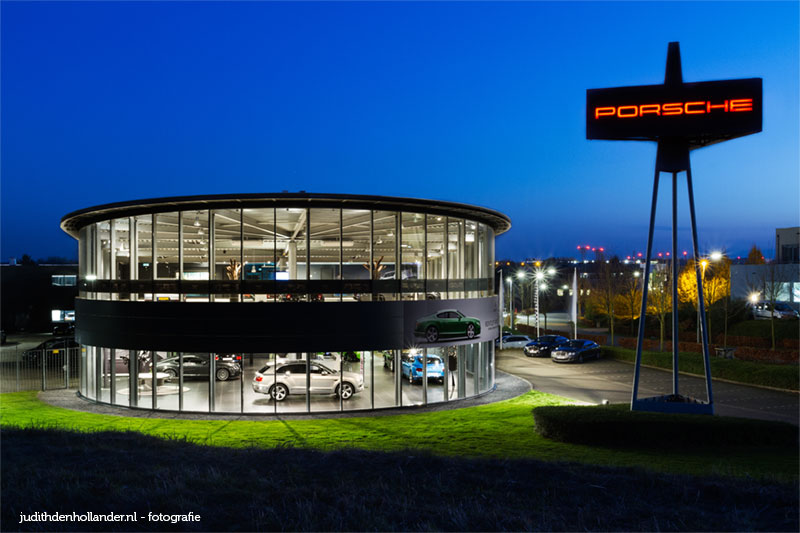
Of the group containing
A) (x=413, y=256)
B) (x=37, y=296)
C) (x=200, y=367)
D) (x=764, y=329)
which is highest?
(x=413, y=256)

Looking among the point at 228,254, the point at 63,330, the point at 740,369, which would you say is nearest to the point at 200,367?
the point at 228,254

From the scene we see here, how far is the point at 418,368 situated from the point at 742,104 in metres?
13.7

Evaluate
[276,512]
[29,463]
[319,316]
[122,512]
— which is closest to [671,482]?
[276,512]

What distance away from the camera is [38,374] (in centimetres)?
2859

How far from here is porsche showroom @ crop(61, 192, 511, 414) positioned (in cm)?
2047

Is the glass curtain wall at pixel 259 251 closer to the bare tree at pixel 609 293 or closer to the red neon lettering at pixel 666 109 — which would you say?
the red neon lettering at pixel 666 109

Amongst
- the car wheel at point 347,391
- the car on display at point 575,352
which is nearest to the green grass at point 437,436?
the car wheel at point 347,391

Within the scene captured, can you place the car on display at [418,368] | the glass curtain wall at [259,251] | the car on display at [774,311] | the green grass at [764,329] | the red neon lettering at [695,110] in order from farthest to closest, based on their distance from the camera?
1. the car on display at [774,311]
2. the green grass at [764,329]
3. the car on display at [418,368]
4. the glass curtain wall at [259,251]
5. the red neon lettering at [695,110]

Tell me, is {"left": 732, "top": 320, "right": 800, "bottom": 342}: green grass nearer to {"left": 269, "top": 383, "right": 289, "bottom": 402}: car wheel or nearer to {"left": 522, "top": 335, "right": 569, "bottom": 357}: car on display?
{"left": 522, "top": 335, "right": 569, "bottom": 357}: car on display

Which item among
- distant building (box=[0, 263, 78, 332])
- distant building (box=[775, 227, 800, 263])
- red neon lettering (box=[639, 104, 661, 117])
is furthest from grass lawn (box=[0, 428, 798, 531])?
distant building (box=[775, 227, 800, 263])

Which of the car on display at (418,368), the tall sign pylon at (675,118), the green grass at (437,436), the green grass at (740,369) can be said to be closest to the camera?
the green grass at (437,436)

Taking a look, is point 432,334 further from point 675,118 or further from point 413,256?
point 675,118

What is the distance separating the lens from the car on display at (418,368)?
71.6 ft

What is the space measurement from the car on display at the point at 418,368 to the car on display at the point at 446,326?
90 cm
